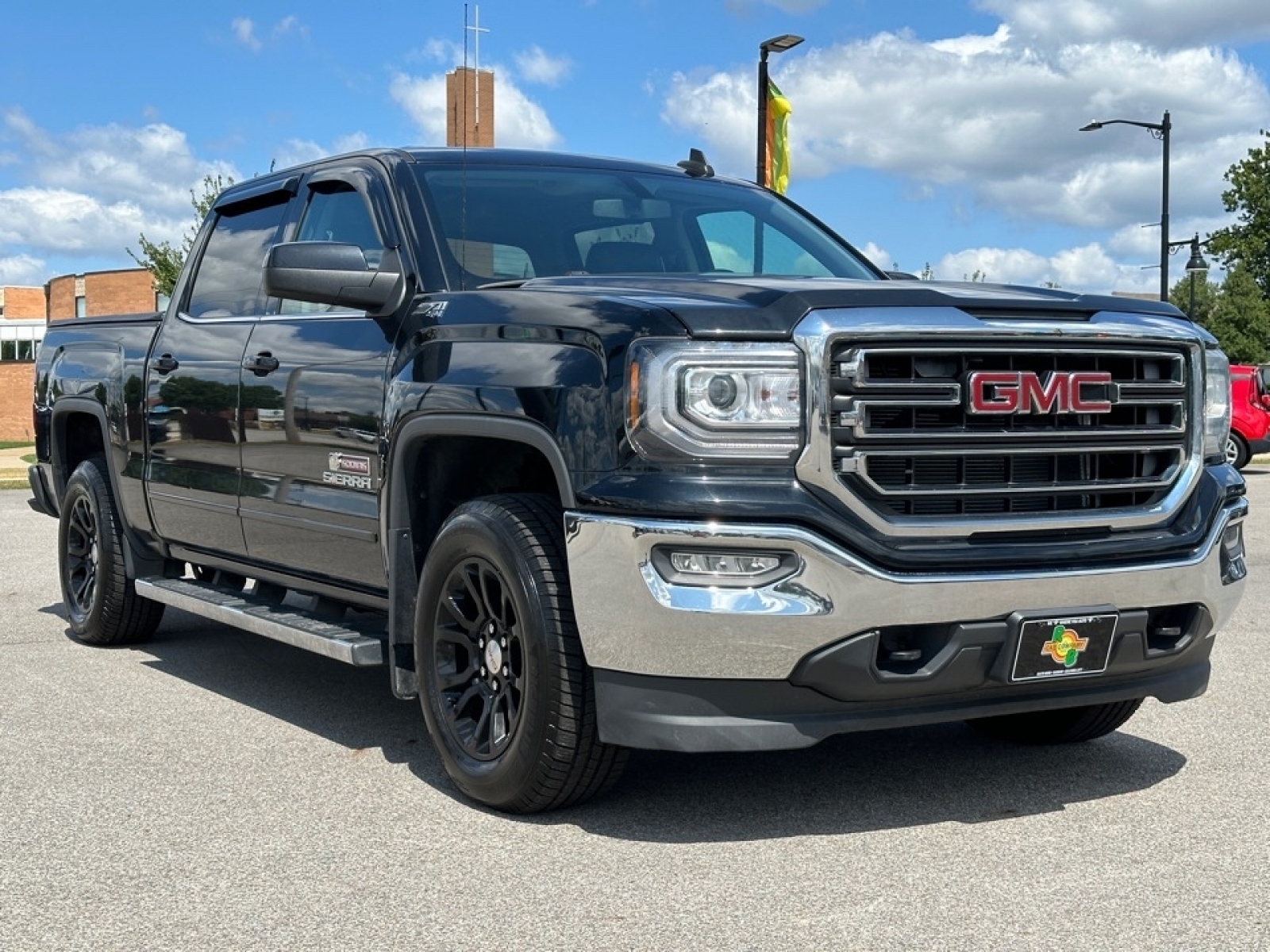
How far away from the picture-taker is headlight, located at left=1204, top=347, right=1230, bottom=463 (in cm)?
473

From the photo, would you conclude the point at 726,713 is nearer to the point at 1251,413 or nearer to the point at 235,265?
the point at 235,265

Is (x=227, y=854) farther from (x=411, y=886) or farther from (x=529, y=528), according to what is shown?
(x=529, y=528)

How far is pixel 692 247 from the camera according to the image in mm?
5711

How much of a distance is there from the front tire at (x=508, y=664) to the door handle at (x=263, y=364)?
1290mm

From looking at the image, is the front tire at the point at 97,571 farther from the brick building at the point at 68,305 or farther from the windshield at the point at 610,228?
the brick building at the point at 68,305

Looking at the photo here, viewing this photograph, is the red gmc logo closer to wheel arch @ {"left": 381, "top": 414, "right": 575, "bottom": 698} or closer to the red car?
wheel arch @ {"left": 381, "top": 414, "right": 575, "bottom": 698}

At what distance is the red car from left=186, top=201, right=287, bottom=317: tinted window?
17281 millimetres

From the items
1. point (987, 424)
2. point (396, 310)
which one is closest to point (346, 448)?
point (396, 310)

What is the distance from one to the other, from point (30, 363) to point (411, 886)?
66.5m

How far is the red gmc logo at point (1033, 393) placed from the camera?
13.7 ft

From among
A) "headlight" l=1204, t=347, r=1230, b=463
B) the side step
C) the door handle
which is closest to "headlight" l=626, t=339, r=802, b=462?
"headlight" l=1204, t=347, r=1230, b=463

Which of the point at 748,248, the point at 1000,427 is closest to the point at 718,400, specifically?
the point at 1000,427

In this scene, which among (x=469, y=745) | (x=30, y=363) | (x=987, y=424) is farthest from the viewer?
(x=30, y=363)

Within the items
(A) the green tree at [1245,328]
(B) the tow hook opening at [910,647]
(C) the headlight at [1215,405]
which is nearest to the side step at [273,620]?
(B) the tow hook opening at [910,647]
